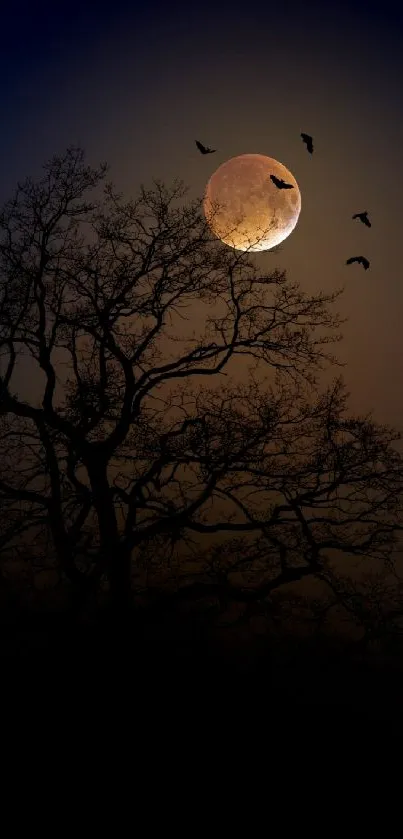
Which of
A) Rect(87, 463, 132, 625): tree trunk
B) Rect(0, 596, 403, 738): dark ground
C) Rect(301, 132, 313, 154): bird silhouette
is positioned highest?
Rect(301, 132, 313, 154): bird silhouette

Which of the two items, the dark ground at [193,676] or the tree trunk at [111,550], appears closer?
the tree trunk at [111,550]

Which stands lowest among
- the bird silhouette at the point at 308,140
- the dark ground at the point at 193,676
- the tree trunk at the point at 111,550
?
the dark ground at the point at 193,676

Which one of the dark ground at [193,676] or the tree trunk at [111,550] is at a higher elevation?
the tree trunk at [111,550]

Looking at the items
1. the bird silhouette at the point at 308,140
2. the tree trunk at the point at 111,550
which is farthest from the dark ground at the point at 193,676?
the bird silhouette at the point at 308,140

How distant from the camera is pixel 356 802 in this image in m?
8.13

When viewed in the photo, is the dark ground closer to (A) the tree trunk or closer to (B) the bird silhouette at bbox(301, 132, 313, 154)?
(A) the tree trunk

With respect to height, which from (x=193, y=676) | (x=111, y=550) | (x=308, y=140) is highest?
(x=308, y=140)

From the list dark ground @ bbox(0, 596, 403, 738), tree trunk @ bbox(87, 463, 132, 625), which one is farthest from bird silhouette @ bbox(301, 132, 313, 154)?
dark ground @ bbox(0, 596, 403, 738)

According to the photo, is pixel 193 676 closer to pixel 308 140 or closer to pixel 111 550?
pixel 111 550

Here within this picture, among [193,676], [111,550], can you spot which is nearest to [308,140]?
[111,550]

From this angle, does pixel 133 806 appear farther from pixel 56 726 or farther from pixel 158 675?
pixel 158 675

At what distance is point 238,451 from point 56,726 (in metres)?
5.23

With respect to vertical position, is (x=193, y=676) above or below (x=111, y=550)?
below

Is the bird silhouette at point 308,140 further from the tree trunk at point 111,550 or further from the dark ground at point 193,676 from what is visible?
the dark ground at point 193,676
